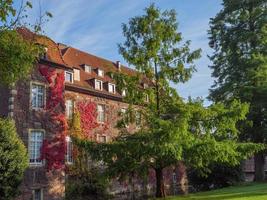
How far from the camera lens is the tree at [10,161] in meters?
21.0

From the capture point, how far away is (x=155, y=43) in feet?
75.1

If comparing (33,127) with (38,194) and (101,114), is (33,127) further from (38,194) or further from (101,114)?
(101,114)

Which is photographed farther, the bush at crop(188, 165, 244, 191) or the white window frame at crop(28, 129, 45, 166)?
the bush at crop(188, 165, 244, 191)

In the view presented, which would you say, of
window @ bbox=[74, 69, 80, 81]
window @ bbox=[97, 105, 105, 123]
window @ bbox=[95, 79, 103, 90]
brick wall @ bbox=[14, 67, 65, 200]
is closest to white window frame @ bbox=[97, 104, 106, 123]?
window @ bbox=[97, 105, 105, 123]

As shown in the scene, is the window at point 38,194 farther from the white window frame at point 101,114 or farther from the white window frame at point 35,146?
the white window frame at point 101,114

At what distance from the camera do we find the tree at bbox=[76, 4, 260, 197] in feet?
66.9

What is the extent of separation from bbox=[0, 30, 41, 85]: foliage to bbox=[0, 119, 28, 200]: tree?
32.4ft

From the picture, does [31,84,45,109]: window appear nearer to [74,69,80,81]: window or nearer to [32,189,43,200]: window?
[32,189,43,200]: window

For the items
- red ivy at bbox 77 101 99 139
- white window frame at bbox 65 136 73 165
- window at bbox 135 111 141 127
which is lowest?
white window frame at bbox 65 136 73 165

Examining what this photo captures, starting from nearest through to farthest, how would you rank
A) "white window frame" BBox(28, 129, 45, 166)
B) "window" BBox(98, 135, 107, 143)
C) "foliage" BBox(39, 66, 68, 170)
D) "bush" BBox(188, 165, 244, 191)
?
"white window frame" BBox(28, 129, 45, 166) → "foliage" BBox(39, 66, 68, 170) → "window" BBox(98, 135, 107, 143) → "bush" BBox(188, 165, 244, 191)

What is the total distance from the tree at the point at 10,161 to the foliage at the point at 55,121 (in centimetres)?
502

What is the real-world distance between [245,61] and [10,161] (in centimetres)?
2188

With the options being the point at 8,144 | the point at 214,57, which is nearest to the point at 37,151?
the point at 8,144

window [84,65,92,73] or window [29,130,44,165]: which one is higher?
window [84,65,92,73]
